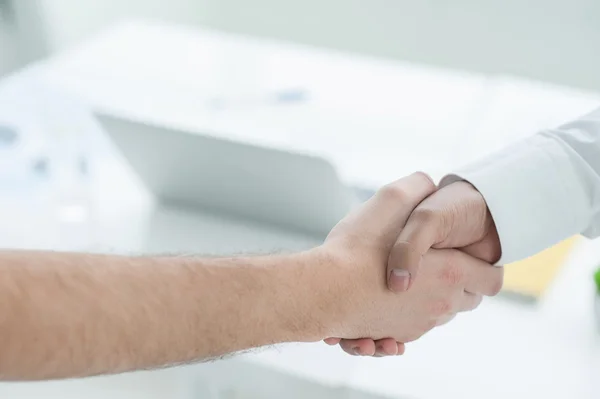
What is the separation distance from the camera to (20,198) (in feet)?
4.44

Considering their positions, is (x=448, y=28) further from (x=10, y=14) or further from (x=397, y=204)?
(x=397, y=204)

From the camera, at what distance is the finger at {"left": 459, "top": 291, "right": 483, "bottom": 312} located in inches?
41.4

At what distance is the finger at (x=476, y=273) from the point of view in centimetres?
103

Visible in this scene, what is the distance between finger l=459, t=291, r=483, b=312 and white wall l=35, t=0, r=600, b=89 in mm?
1611

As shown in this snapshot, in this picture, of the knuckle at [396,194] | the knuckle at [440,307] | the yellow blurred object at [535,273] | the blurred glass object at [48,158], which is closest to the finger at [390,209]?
the knuckle at [396,194]

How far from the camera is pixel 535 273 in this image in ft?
3.82

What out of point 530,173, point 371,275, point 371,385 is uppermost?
point 530,173

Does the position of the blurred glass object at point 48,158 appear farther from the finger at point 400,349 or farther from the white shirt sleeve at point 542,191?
the white shirt sleeve at point 542,191

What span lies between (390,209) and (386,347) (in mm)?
179

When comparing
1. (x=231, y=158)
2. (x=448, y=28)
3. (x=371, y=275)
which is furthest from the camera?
(x=448, y=28)

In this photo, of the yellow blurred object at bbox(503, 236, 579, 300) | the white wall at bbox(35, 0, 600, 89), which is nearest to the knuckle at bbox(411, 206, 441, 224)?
the yellow blurred object at bbox(503, 236, 579, 300)

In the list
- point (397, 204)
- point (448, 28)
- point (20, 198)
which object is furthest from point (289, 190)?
point (448, 28)

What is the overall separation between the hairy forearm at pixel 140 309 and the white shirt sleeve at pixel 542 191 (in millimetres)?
263

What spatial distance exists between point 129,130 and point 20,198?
288mm
